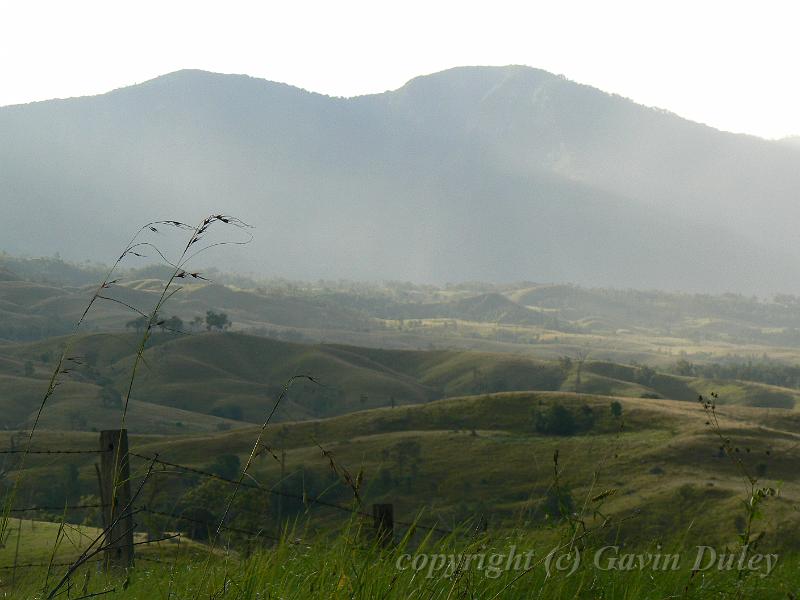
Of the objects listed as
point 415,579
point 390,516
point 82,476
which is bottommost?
point 82,476

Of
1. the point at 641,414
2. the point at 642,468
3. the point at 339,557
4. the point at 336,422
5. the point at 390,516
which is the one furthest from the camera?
the point at 336,422

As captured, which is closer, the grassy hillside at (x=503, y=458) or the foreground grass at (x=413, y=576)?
the foreground grass at (x=413, y=576)

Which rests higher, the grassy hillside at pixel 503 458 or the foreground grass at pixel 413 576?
the foreground grass at pixel 413 576

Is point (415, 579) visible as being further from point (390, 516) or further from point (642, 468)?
point (642, 468)

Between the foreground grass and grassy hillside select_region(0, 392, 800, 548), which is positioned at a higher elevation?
the foreground grass

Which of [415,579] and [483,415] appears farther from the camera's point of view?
[483,415]

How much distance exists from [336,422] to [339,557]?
13304 cm

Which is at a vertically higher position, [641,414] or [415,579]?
[415,579]

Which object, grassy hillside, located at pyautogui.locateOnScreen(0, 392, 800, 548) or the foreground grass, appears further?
grassy hillside, located at pyautogui.locateOnScreen(0, 392, 800, 548)

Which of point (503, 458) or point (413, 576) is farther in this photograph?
point (503, 458)

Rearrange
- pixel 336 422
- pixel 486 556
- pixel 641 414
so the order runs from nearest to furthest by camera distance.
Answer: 1. pixel 486 556
2. pixel 641 414
3. pixel 336 422

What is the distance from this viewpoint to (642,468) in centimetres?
9338

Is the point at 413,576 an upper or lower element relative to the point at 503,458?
upper

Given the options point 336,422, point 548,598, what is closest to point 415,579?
point 548,598
